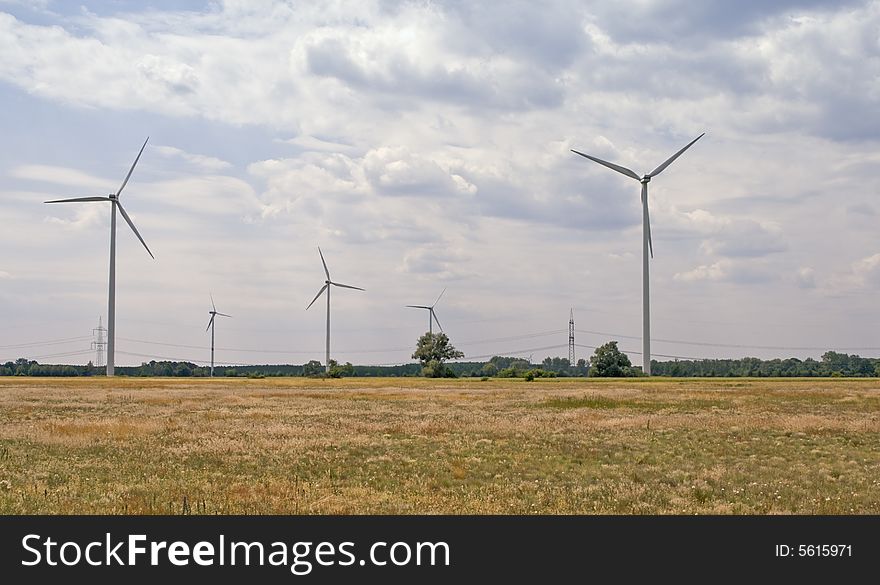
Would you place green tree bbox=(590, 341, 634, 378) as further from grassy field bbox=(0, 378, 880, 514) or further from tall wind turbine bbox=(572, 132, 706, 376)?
grassy field bbox=(0, 378, 880, 514)

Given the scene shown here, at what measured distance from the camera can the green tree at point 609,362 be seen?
160 meters

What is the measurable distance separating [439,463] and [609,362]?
14058 centimetres

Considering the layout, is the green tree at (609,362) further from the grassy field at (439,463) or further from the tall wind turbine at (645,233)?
the grassy field at (439,463)

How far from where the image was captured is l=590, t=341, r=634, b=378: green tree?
526 feet

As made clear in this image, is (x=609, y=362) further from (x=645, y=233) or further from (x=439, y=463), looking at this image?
(x=439, y=463)

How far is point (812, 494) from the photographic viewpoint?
20969mm

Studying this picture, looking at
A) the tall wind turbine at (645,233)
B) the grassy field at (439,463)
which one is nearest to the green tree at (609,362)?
the tall wind turbine at (645,233)

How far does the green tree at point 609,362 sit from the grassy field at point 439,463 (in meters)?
112

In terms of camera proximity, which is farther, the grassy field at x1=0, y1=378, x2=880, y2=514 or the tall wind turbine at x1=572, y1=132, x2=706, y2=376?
the tall wind turbine at x1=572, y1=132, x2=706, y2=376

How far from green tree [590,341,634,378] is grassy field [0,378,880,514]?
112 meters

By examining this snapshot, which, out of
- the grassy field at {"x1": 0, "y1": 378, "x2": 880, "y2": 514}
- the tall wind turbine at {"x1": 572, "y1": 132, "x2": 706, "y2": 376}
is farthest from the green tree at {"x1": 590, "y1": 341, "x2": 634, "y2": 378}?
the grassy field at {"x1": 0, "y1": 378, "x2": 880, "y2": 514}
